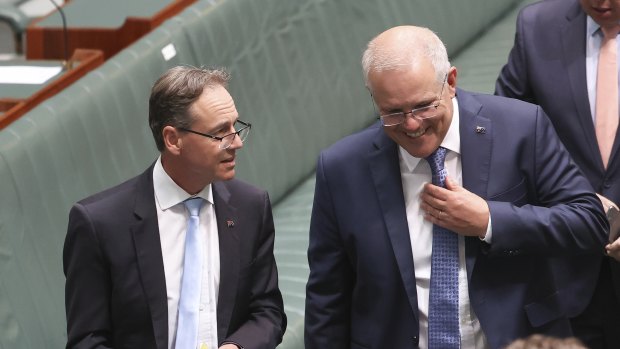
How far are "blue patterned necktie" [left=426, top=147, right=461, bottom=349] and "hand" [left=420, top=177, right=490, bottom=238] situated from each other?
0.19 ft

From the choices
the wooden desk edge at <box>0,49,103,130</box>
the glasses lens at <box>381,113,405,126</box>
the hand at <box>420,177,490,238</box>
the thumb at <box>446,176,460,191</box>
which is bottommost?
the hand at <box>420,177,490,238</box>

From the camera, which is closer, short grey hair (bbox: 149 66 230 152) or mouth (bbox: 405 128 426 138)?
mouth (bbox: 405 128 426 138)

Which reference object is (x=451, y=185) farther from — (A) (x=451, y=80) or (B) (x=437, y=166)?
(A) (x=451, y=80)

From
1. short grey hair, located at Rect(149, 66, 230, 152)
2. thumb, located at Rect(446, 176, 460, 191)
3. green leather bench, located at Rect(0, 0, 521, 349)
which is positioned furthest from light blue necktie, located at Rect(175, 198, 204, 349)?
green leather bench, located at Rect(0, 0, 521, 349)

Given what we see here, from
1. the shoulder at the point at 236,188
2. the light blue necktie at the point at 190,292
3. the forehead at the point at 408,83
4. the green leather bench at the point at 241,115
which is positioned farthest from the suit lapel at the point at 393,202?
the green leather bench at the point at 241,115

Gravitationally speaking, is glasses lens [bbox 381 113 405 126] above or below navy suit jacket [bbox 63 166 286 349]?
above

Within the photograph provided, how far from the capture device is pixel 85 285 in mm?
3156

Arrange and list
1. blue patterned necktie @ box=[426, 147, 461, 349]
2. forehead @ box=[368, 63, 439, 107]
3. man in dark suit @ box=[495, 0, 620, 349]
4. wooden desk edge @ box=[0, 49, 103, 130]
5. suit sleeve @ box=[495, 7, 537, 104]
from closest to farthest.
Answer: forehead @ box=[368, 63, 439, 107] → blue patterned necktie @ box=[426, 147, 461, 349] → man in dark suit @ box=[495, 0, 620, 349] → suit sleeve @ box=[495, 7, 537, 104] → wooden desk edge @ box=[0, 49, 103, 130]

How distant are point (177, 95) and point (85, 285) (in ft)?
1.57

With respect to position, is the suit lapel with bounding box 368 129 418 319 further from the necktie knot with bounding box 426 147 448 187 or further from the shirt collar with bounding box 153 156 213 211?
the shirt collar with bounding box 153 156 213 211

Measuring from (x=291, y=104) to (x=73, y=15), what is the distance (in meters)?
1.06

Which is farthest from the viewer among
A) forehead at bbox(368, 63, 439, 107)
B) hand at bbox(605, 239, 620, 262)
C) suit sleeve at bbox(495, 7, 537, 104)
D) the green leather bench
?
the green leather bench

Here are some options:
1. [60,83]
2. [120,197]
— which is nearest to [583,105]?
[120,197]

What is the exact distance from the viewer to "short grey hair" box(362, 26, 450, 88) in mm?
2951
